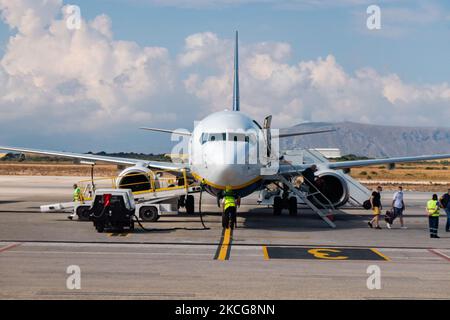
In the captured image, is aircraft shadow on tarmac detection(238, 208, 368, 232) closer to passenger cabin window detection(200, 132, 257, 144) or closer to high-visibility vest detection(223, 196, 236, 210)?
high-visibility vest detection(223, 196, 236, 210)

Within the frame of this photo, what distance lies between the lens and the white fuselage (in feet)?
80.9

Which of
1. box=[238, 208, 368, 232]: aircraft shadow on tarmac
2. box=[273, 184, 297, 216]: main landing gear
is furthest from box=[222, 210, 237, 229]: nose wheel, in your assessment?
box=[273, 184, 297, 216]: main landing gear

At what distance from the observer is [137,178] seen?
32812mm

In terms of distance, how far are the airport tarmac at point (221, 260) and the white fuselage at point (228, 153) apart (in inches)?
72.8

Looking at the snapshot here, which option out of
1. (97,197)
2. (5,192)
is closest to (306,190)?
(97,197)

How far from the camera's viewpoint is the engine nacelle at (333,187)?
1259 inches

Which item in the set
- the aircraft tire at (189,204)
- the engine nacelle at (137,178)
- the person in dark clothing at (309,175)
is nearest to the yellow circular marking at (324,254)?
the person in dark clothing at (309,175)

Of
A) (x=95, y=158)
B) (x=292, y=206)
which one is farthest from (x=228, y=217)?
(x=95, y=158)

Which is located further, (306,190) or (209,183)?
(306,190)

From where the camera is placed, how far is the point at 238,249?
66.3 feet

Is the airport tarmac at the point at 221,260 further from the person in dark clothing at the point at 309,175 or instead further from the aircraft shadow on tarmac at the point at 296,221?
the person in dark clothing at the point at 309,175

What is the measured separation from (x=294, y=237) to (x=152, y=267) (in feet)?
27.7
